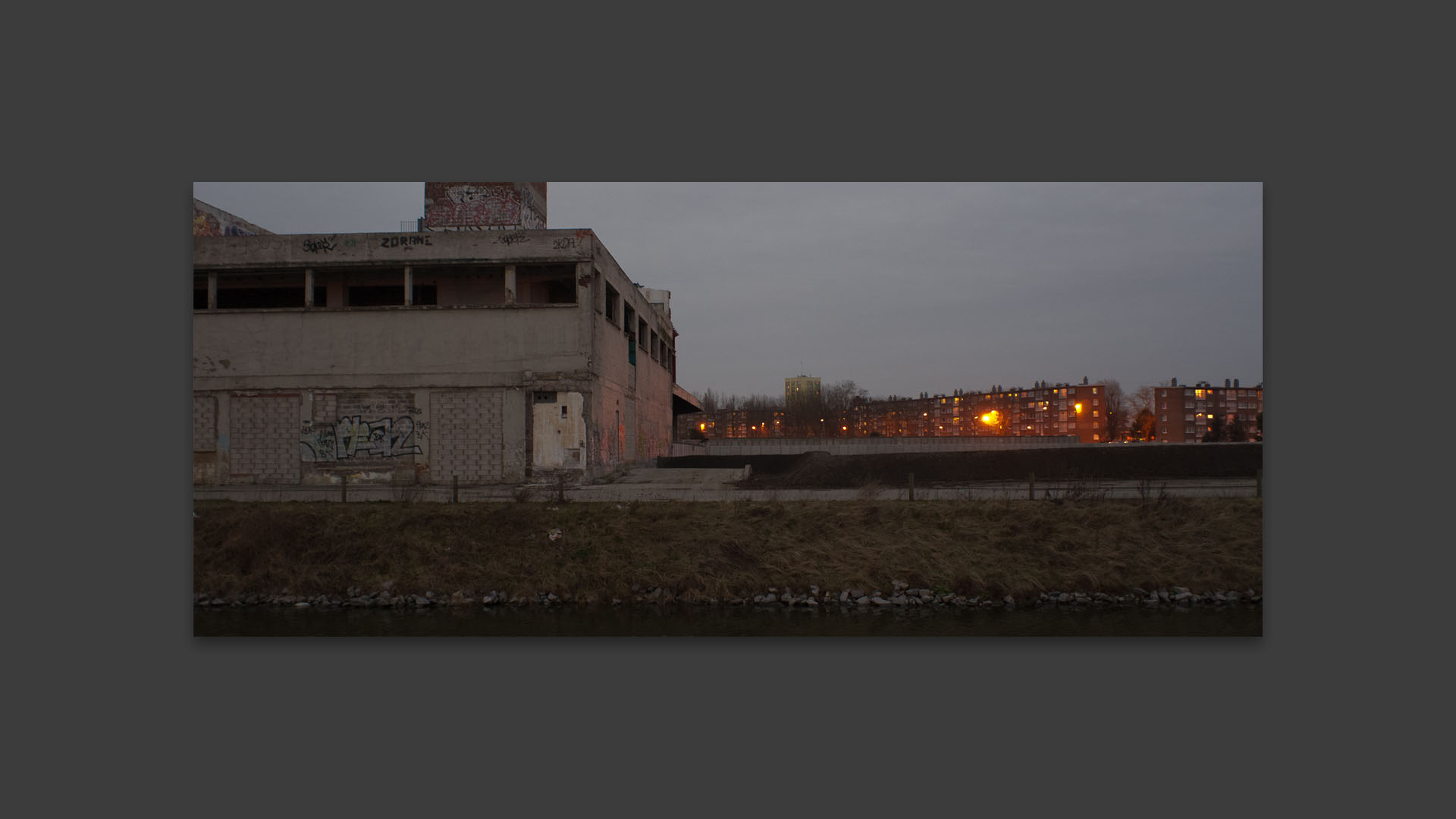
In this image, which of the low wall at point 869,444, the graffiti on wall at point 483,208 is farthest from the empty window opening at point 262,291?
the low wall at point 869,444

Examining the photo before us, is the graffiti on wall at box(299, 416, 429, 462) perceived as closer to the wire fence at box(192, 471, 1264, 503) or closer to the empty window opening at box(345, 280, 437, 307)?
the wire fence at box(192, 471, 1264, 503)

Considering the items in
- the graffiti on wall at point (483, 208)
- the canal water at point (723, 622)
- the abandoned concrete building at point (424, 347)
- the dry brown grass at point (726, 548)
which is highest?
the graffiti on wall at point (483, 208)

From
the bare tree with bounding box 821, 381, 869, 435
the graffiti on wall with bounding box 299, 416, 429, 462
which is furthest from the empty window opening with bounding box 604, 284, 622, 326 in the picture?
the bare tree with bounding box 821, 381, 869, 435

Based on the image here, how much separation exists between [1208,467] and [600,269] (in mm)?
15151

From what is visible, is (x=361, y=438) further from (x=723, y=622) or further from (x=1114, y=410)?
(x=1114, y=410)

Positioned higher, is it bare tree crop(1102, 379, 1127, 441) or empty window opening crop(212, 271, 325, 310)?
empty window opening crop(212, 271, 325, 310)

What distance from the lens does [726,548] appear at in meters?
13.4

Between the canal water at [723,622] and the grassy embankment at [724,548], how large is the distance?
45 centimetres

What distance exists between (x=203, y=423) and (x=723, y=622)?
772 cm

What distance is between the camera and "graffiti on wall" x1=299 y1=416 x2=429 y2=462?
1664cm

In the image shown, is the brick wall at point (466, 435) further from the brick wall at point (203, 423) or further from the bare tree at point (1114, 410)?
the bare tree at point (1114, 410)

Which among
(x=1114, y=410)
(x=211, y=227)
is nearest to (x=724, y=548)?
(x=211, y=227)

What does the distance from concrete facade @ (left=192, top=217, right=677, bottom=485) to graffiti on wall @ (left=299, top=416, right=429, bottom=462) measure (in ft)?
0.10

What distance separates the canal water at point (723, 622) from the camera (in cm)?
1076
